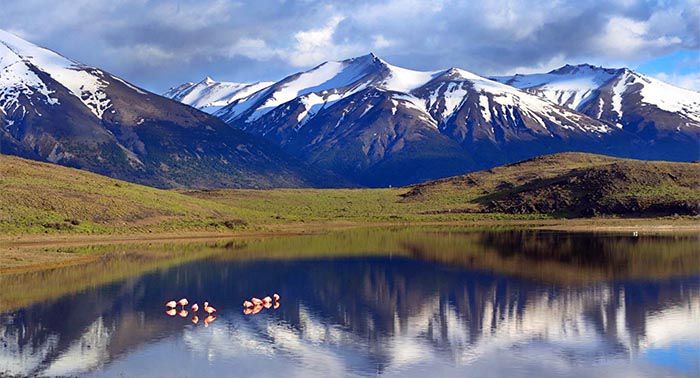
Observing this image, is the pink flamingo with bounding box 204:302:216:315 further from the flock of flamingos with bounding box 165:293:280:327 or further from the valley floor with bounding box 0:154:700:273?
the valley floor with bounding box 0:154:700:273

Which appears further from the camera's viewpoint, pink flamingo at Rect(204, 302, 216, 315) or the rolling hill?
the rolling hill

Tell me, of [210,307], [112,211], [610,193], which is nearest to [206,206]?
[112,211]

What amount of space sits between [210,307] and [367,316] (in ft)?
37.2

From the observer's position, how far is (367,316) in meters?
55.7

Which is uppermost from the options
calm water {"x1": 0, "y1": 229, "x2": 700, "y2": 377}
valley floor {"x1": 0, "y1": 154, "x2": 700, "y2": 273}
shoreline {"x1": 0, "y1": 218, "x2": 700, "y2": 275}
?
valley floor {"x1": 0, "y1": 154, "x2": 700, "y2": 273}

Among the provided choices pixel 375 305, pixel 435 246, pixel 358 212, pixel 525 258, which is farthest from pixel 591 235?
pixel 375 305

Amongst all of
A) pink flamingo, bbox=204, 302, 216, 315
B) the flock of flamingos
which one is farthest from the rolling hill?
pink flamingo, bbox=204, 302, 216, 315

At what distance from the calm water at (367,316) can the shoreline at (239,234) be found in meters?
4.59

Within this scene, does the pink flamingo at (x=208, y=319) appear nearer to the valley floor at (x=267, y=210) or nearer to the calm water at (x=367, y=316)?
the calm water at (x=367, y=316)

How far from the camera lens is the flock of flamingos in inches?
2203

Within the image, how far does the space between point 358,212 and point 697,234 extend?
76005mm

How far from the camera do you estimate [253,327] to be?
51.7 metres

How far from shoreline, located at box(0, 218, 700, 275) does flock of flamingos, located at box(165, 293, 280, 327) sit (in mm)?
26565

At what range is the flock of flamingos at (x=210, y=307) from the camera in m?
56.0
